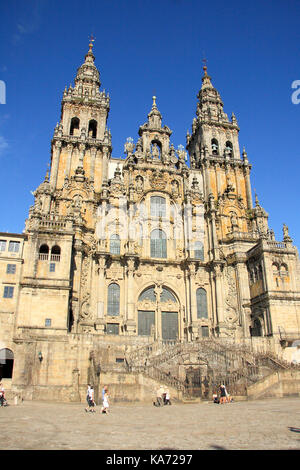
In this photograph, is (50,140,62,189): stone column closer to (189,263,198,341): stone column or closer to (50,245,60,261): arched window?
(50,245,60,261): arched window

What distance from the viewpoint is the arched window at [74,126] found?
4538cm

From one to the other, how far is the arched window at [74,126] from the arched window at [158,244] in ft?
51.4

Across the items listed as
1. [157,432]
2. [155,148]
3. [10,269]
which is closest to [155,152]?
[155,148]

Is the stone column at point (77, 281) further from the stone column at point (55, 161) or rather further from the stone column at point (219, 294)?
the stone column at point (219, 294)

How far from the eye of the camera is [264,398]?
83.2 ft

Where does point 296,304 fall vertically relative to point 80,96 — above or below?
below

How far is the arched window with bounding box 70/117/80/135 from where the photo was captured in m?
45.4

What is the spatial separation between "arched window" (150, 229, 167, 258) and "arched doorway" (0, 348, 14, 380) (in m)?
16.7

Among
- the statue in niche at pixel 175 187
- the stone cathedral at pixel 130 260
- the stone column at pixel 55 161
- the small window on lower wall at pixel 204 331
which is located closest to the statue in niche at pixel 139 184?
the stone cathedral at pixel 130 260
